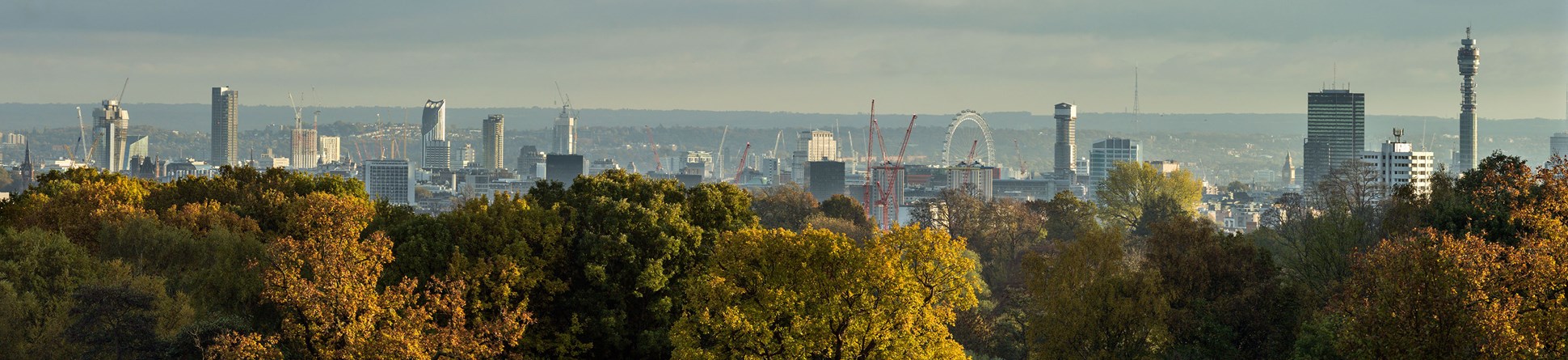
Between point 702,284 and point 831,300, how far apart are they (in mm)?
3287

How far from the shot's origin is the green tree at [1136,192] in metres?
111

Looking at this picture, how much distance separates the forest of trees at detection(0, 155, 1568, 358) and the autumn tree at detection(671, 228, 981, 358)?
61mm

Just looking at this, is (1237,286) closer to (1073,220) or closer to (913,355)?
(913,355)

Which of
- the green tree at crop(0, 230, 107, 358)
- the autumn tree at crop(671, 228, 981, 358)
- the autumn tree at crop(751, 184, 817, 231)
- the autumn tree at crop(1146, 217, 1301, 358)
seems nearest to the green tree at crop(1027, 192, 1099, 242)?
the autumn tree at crop(751, 184, 817, 231)

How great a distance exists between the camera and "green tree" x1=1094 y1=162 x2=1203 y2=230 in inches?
4360

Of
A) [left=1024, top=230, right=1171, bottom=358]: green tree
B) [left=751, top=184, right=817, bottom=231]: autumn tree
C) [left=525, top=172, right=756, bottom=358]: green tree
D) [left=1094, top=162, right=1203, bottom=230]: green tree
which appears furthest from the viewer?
[left=1094, top=162, right=1203, bottom=230]: green tree

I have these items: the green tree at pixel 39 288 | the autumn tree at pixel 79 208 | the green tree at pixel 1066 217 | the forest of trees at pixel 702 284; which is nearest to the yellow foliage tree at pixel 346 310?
the forest of trees at pixel 702 284

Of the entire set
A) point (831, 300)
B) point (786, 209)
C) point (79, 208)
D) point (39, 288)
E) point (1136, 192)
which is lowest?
point (39, 288)

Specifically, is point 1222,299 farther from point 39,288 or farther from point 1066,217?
point 1066,217

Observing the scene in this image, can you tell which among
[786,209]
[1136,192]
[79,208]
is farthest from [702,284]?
[1136,192]

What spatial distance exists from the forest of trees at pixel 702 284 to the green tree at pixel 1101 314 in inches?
2.8

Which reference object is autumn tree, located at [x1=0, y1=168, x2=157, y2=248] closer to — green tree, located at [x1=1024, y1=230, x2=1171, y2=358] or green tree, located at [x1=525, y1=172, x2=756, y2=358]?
green tree, located at [x1=525, y1=172, x2=756, y2=358]

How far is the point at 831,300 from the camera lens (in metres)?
35.2

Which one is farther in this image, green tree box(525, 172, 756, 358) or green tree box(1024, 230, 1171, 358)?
green tree box(1024, 230, 1171, 358)
